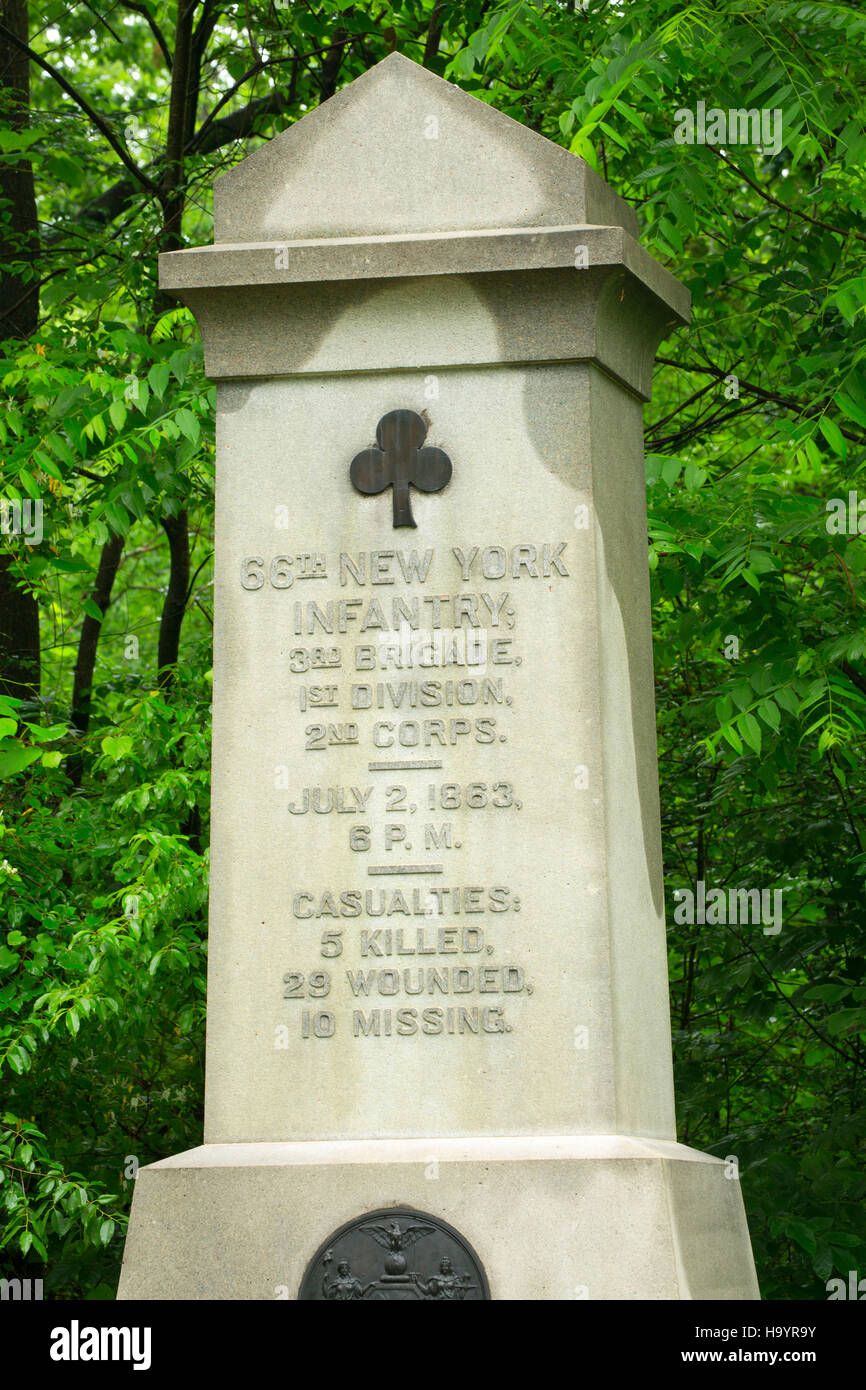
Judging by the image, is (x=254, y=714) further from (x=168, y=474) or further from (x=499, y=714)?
(x=168, y=474)

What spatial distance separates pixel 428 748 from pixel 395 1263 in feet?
4.68

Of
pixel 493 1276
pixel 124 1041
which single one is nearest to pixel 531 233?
pixel 493 1276

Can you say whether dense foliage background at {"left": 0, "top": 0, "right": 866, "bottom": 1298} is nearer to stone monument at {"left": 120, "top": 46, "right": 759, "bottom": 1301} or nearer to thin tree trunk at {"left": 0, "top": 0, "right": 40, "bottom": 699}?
thin tree trunk at {"left": 0, "top": 0, "right": 40, "bottom": 699}

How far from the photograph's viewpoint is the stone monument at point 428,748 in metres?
4.58

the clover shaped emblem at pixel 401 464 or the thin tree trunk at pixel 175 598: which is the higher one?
the thin tree trunk at pixel 175 598

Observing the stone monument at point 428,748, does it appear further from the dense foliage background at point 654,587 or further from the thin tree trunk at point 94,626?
the thin tree trunk at point 94,626

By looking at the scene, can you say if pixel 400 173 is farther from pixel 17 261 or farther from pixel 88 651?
pixel 88 651

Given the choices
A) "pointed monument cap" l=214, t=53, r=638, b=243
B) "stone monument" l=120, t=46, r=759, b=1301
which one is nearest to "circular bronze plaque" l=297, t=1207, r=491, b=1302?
"stone monument" l=120, t=46, r=759, b=1301

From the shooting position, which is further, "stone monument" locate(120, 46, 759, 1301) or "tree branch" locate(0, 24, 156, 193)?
"tree branch" locate(0, 24, 156, 193)

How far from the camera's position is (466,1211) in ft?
14.8

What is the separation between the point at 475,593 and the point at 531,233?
1065mm

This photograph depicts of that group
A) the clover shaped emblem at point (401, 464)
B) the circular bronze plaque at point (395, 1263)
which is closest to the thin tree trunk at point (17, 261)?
the clover shaped emblem at point (401, 464)

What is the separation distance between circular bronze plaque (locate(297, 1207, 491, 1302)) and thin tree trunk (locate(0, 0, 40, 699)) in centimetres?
533

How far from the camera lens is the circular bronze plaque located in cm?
445
